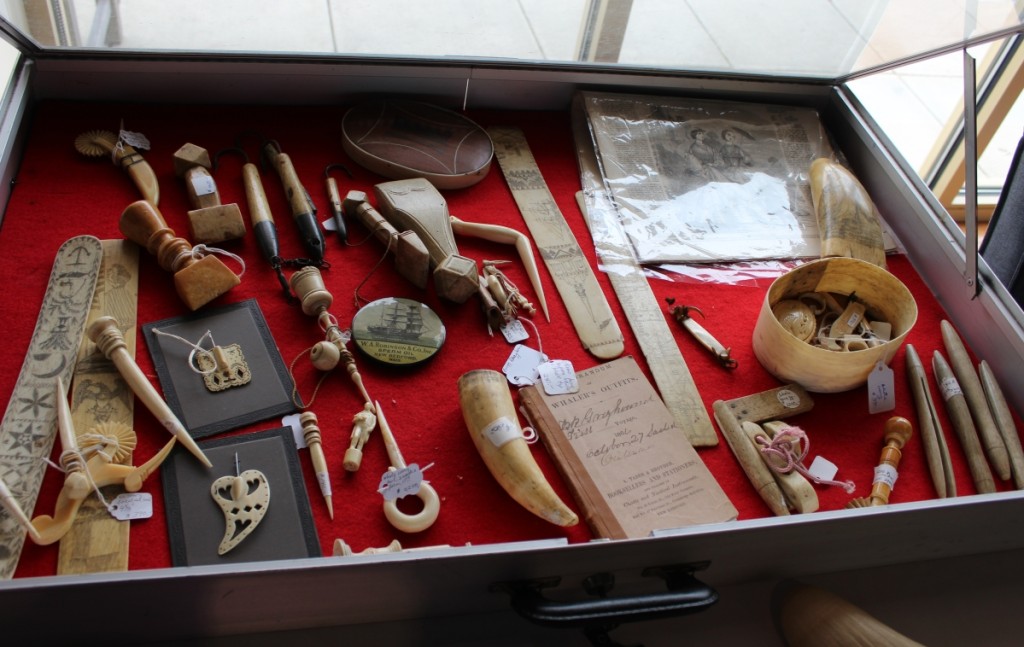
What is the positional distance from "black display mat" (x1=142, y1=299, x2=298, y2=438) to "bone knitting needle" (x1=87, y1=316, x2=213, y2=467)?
0.14 feet

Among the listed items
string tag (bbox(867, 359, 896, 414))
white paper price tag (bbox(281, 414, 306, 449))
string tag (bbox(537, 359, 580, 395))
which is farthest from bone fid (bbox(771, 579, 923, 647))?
white paper price tag (bbox(281, 414, 306, 449))

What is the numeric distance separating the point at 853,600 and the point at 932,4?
1.44 m

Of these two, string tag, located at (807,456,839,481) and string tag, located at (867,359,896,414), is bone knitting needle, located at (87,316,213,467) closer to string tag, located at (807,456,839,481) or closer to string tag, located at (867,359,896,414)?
string tag, located at (807,456,839,481)

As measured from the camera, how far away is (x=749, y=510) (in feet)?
5.62

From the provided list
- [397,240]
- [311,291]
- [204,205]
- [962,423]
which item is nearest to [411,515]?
[311,291]

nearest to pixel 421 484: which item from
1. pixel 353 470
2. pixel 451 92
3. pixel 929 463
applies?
pixel 353 470

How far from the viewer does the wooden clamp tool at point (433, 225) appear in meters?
1.93

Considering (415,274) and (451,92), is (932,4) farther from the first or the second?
(415,274)

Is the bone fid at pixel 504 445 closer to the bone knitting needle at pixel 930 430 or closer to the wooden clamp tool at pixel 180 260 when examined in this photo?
the wooden clamp tool at pixel 180 260

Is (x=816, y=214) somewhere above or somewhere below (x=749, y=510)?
above

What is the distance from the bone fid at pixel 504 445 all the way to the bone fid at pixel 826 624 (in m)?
0.47

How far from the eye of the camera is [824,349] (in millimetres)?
1836

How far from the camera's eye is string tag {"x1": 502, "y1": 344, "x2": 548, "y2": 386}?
1853 mm

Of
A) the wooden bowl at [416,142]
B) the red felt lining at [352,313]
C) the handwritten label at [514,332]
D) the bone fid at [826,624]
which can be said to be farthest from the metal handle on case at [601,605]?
the wooden bowl at [416,142]
